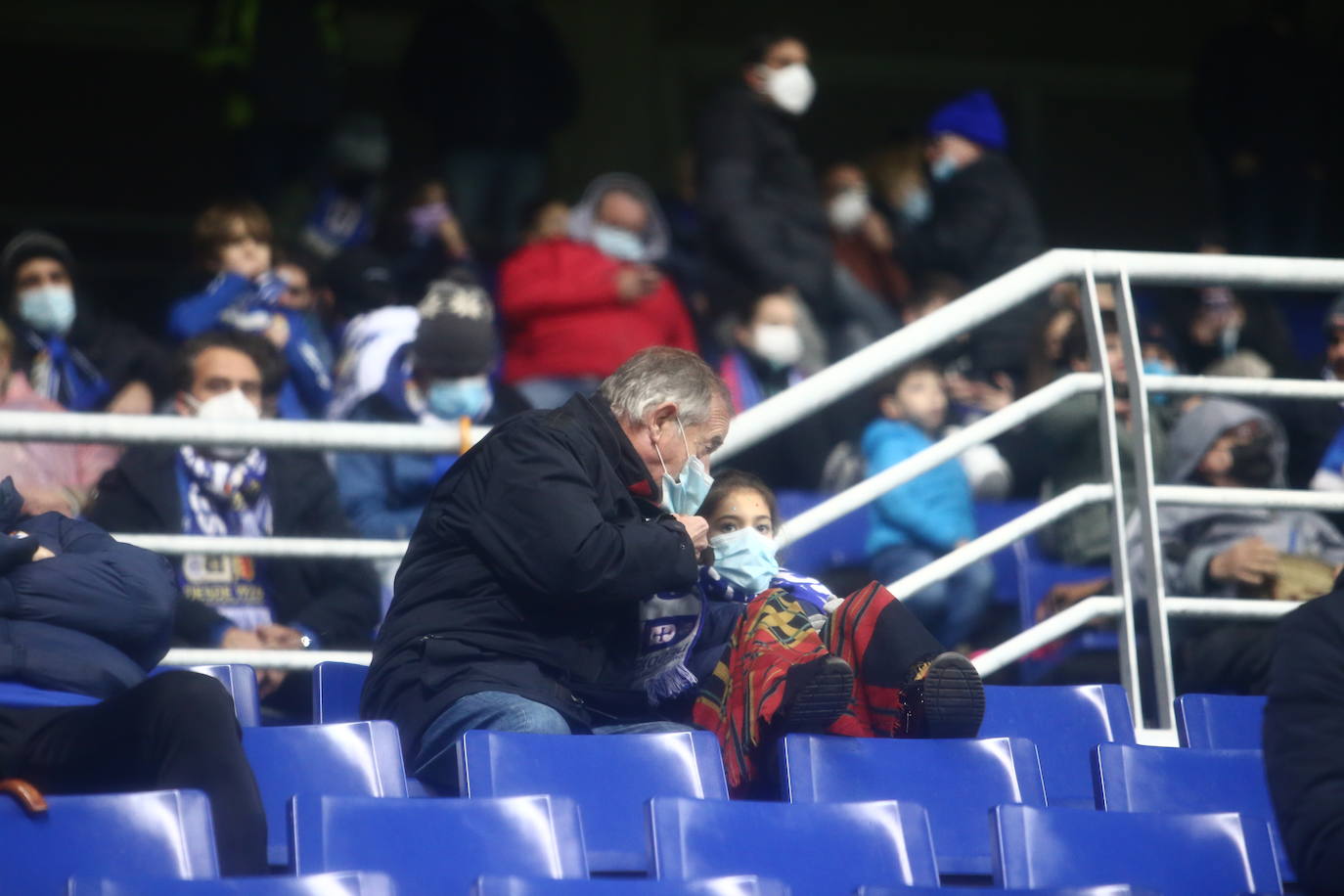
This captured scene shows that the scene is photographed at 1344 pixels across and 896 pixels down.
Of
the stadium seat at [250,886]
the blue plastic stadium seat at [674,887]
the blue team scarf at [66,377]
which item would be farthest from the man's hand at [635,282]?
the stadium seat at [250,886]

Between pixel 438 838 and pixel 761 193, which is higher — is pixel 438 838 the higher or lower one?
the lower one

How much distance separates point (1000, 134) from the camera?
753 centimetres

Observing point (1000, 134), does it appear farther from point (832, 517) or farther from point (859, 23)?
point (832, 517)

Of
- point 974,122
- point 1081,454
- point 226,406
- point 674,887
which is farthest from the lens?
point 974,122

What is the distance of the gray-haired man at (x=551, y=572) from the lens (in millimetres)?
3734

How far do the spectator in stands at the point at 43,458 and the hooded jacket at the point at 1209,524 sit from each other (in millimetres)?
2652

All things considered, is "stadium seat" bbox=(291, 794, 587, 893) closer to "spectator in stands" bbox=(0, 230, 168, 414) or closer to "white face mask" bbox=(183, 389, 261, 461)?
"white face mask" bbox=(183, 389, 261, 461)

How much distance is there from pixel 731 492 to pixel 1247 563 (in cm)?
145

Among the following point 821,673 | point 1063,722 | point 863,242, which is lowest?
point 1063,722

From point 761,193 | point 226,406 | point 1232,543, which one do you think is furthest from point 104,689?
point 761,193

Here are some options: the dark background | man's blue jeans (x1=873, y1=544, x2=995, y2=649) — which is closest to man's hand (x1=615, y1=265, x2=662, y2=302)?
man's blue jeans (x1=873, y1=544, x2=995, y2=649)

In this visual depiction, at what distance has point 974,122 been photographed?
7496 mm

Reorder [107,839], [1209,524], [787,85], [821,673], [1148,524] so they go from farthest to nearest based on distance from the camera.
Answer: [787,85] → [1209,524] → [1148,524] → [821,673] → [107,839]

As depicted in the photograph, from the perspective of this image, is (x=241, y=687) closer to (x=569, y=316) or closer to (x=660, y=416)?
(x=660, y=416)
